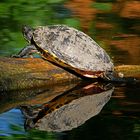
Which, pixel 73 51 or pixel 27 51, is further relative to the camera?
pixel 27 51

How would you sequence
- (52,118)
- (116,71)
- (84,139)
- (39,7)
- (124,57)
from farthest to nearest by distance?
(39,7)
(124,57)
(116,71)
(52,118)
(84,139)

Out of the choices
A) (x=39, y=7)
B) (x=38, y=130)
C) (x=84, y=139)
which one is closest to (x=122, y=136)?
(x=84, y=139)

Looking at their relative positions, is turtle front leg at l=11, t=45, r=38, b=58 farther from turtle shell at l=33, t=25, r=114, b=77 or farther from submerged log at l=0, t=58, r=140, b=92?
submerged log at l=0, t=58, r=140, b=92

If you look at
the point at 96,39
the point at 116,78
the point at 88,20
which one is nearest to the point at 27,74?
the point at 116,78

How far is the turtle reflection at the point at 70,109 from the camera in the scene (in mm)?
5066

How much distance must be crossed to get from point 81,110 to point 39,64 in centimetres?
92

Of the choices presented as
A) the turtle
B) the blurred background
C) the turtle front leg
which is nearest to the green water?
the blurred background

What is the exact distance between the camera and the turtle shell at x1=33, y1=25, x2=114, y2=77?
6.45 metres

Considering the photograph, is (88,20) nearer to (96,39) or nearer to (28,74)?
(96,39)

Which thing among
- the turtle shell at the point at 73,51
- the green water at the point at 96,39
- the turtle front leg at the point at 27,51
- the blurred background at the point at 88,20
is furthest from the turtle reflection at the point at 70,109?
the blurred background at the point at 88,20

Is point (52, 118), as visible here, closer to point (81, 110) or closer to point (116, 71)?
point (81, 110)

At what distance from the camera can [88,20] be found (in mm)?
9758

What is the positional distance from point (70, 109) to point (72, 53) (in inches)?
44.3

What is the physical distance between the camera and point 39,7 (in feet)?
30.0
